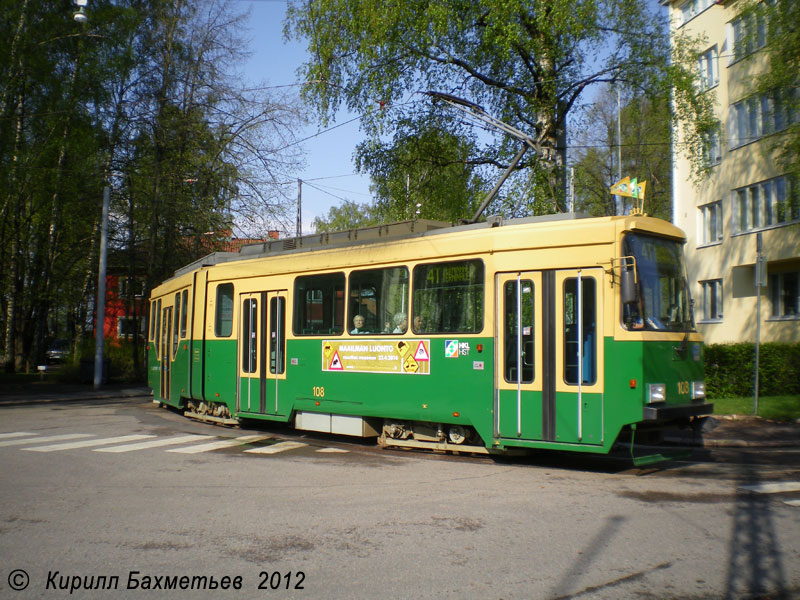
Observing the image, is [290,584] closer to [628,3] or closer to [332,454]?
[332,454]

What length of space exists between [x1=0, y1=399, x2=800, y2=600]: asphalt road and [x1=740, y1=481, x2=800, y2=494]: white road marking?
32 millimetres

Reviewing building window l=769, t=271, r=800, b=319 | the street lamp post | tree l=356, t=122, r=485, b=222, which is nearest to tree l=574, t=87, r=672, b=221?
building window l=769, t=271, r=800, b=319

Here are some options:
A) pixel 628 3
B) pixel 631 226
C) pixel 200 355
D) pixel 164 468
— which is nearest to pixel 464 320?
pixel 631 226

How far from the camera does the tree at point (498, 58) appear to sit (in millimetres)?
17781

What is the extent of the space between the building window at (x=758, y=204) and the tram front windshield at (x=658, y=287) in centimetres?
1576

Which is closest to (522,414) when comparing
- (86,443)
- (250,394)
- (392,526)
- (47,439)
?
(392,526)

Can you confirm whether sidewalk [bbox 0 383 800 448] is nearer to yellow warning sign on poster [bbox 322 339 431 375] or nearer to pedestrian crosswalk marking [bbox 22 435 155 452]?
yellow warning sign on poster [bbox 322 339 431 375]

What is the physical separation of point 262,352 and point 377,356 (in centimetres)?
301

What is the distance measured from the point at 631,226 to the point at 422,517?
4342 mm

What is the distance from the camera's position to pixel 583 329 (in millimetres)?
9023

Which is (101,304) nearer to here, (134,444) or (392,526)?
(134,444)

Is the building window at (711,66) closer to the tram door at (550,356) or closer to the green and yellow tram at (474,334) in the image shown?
the green and yellow tram at (474,334)

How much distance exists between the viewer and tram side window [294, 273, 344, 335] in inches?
472

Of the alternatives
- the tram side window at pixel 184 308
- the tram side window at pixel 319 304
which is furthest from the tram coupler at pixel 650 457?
the tram side window at pixel 184 308
